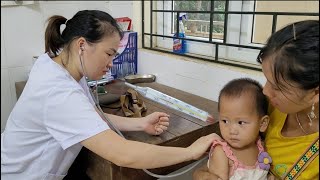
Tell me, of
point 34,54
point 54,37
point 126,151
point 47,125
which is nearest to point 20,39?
point 34,54

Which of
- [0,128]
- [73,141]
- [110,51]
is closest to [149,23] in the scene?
[110,51]

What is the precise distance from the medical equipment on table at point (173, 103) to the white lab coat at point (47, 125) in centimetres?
38

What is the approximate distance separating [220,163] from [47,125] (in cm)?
54

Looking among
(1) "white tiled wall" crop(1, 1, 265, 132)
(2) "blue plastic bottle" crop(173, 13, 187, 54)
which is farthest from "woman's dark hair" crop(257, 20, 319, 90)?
(2) "blue plastic bottle" crop(173, 13, 187, 54)

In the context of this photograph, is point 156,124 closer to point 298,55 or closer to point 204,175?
point 204,175

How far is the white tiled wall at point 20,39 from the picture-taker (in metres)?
1.50

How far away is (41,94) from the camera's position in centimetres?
85

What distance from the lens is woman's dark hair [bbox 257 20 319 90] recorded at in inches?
25.7

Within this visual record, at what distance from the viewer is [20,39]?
155 centimetres

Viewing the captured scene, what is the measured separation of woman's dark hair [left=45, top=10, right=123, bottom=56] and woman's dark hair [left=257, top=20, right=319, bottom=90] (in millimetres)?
518

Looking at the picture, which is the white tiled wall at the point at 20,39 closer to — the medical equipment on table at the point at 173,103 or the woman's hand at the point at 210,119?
the medical equipment on table at the point at 173,103

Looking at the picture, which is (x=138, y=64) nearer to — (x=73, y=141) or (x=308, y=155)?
(x=73, y=141)

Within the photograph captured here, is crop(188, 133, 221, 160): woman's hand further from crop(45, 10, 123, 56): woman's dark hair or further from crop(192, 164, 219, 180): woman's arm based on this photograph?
crop(45, 10, 123, 56): woman's dark hair

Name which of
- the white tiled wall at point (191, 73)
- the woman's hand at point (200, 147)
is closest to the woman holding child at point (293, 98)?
the woman's hand at point (200, 147)
